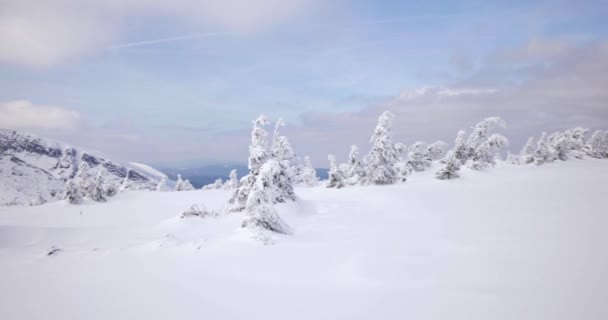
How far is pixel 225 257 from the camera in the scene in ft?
24.9

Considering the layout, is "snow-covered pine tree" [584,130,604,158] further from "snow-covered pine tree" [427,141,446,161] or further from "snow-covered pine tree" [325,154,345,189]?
"snow-covered pine tree" [325,154,345,189]

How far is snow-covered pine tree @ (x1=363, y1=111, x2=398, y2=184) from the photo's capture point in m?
25.7

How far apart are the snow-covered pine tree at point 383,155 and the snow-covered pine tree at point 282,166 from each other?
8794mm

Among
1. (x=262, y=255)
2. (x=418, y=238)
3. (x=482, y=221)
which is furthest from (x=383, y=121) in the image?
(x=262, y=255)

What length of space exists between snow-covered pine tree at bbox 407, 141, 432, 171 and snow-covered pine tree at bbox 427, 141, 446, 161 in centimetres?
88

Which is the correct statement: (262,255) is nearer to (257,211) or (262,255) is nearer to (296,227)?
(257,211)

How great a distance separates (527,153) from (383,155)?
24683mm

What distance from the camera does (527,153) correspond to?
37.3 meters

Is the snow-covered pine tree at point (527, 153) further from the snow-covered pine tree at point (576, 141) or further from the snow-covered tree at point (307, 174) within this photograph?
the snow-covered tree at point (307, 174)

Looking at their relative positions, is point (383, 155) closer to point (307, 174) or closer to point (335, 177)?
point (335, 177)

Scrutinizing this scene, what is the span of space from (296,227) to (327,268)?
5285 millimetres

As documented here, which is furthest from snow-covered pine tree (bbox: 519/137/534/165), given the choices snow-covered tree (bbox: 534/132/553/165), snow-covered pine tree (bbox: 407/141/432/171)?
snow-covered pine tree (bbox: 407/141/432/171)

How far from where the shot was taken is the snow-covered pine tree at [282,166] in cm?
1628

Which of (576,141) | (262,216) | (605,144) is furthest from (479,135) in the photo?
(262,216)
